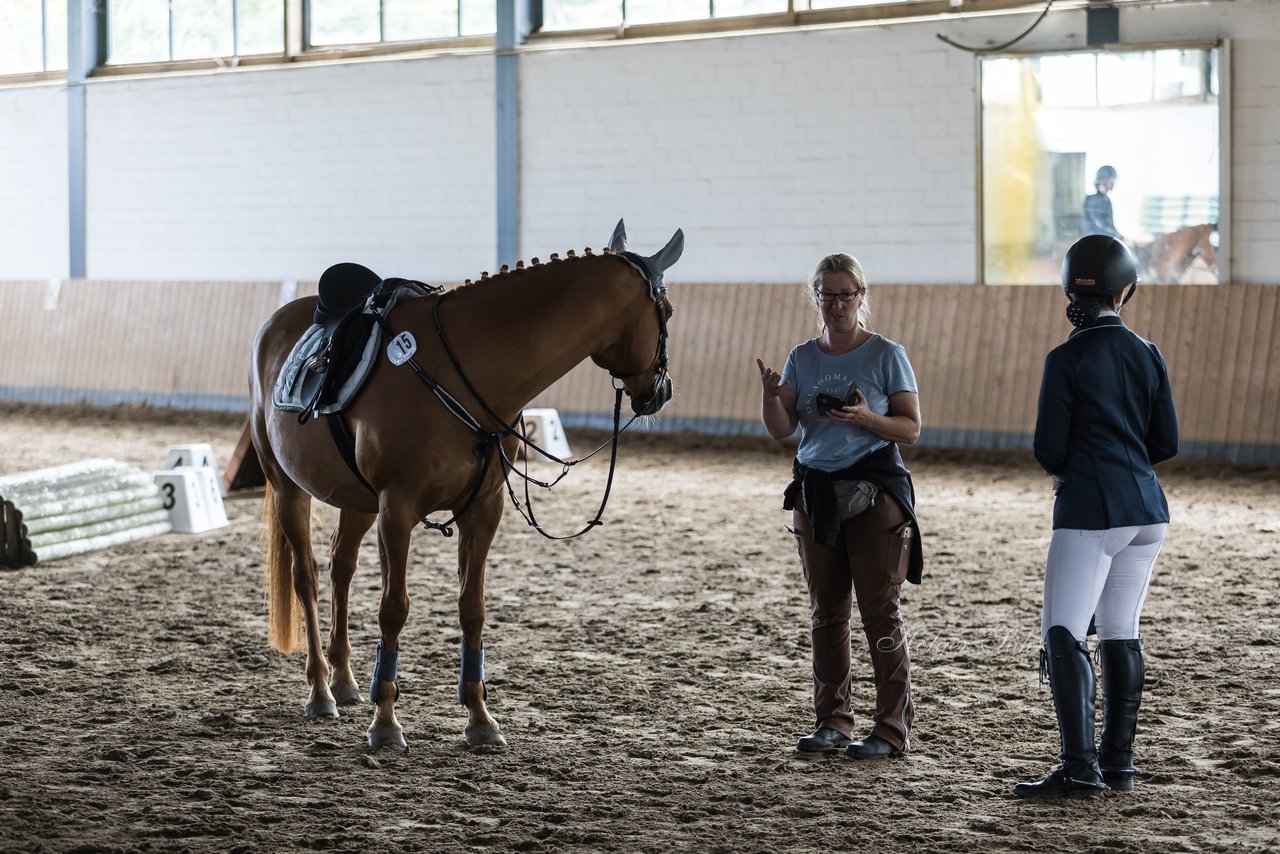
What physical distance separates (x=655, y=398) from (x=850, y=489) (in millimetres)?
668

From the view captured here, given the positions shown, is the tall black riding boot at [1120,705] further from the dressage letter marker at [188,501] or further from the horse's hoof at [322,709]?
the dressage letter marker at [188,501]

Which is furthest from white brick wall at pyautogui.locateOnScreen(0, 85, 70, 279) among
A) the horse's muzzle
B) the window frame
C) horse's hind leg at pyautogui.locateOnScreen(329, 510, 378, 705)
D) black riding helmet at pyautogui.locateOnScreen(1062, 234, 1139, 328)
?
black riding helmet at pyautogui.locateOnScreen(1062, 234, 1139, 328)

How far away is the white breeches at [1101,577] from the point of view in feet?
11.8

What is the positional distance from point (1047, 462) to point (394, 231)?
1219 centimetres

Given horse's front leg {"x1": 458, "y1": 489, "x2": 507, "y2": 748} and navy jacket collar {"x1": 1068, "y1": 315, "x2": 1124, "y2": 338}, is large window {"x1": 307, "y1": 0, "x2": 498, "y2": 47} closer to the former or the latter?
horse's front leg {"x1": 458, "y1": 489, "x2": 507, "y2": 748}

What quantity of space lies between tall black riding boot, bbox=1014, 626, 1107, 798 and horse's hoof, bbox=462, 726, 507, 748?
1511 millimetres

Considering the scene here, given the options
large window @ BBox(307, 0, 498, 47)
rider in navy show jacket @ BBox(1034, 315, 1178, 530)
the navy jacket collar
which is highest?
large window @ BBox(307, 0, 498, 47)

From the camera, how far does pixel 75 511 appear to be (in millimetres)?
7793

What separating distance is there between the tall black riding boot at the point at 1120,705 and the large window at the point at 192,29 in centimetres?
1375

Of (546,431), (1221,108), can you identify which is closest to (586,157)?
(546,431)

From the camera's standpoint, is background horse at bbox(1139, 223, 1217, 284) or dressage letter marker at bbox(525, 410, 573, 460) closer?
dressage letter marker at bbox(525, 410, 573, 460)

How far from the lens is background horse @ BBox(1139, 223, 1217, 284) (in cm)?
1145

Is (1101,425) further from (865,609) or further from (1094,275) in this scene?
(865,609)

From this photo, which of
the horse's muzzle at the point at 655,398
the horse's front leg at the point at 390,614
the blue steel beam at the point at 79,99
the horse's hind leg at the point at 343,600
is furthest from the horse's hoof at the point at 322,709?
the blue steel beam at the point at 79,99
